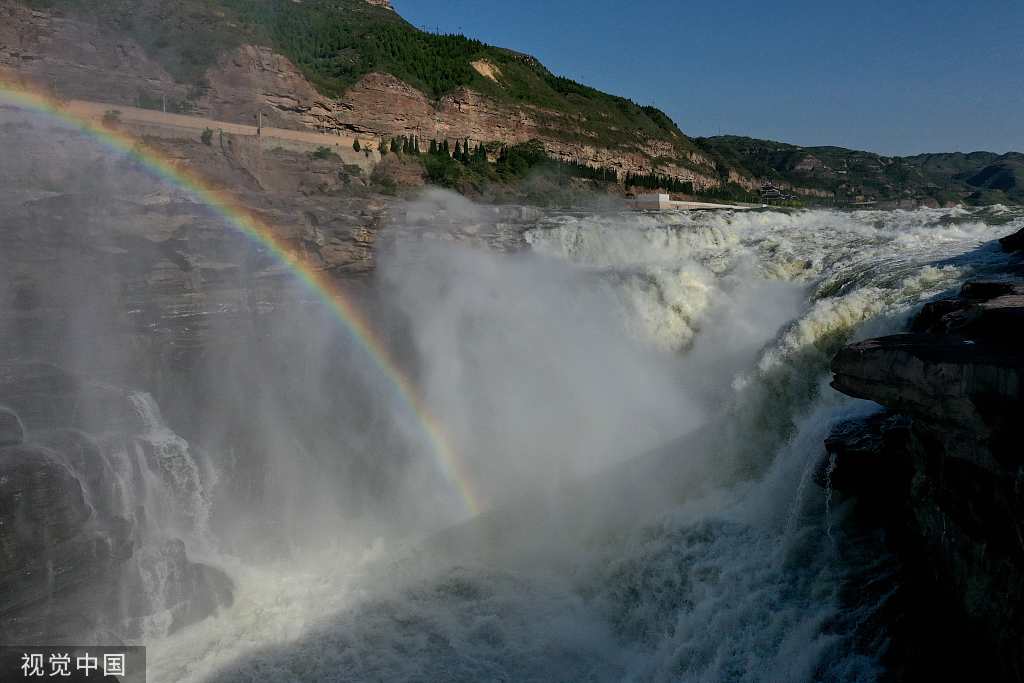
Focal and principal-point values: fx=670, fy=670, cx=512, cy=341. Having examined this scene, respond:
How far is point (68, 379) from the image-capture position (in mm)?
10195

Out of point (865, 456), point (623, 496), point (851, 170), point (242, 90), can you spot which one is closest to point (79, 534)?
point (623, 496)

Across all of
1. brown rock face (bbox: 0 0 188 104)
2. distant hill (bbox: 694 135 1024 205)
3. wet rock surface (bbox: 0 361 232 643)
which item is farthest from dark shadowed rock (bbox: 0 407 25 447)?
distant hill (bbox: 694 135 1024 205)

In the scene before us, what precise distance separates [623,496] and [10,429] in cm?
842

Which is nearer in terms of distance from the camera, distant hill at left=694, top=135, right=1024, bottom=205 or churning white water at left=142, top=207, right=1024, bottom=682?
churning white water at left=142, top=207, right=1024, bottom=682

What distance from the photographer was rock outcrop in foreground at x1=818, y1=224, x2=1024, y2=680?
15.7ft

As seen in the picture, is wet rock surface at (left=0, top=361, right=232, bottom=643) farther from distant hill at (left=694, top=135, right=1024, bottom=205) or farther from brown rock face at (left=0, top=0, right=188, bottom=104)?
distant hill at (left=694, top=135, right=1024, bottom=205)

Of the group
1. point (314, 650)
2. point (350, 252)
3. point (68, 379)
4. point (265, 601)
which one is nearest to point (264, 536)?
point (265, 601)

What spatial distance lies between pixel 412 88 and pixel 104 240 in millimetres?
38152

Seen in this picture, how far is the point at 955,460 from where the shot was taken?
17.2 ft

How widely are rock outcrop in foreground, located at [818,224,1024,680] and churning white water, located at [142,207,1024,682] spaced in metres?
0.58

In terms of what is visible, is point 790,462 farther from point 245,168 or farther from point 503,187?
point 503,187

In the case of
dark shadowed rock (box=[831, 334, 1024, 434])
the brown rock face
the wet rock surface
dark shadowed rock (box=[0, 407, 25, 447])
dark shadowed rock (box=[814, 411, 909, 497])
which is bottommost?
the wet rock surface

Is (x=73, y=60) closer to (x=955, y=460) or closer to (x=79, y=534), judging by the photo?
(x=79, y=534)

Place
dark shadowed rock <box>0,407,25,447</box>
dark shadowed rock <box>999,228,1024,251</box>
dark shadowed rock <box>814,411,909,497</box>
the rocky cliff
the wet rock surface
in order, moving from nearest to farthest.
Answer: dark shadowed rock <box>814,411,909,497</box> → the wet rock surface → dark shadowed rock <box>0,407,25,447</box> → dark shadowed rock <box>999,228,1024,251</box> → the rocky cliff
